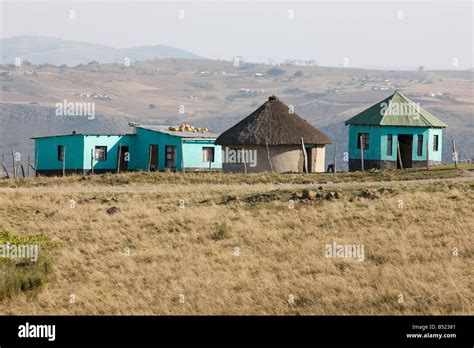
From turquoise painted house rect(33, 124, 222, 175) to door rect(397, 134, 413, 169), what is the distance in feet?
31.9

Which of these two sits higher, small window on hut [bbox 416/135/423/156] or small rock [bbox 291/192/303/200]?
small window on hut [bbox 416/135/423/156]

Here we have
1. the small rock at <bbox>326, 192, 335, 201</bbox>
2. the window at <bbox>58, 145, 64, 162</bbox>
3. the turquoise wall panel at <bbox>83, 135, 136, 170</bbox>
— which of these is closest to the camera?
the small rock at <bbox>326, 192, 335, 201</bbox>

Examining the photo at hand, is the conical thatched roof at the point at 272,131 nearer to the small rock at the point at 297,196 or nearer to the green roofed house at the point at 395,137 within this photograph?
the green roofed house at the point at 395,137

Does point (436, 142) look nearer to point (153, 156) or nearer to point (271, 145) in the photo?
point (271, 145)

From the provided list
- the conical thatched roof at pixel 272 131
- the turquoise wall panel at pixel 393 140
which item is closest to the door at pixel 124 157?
the conical thatched roof at pixel 272 131

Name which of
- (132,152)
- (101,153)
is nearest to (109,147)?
(101,153)

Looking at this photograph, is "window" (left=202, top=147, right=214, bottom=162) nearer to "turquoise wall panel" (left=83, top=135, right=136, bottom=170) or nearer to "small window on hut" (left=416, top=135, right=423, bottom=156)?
"turquoise wall panel" (left=83, top=135, right=136, bottom=170)

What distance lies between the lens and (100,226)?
28.9m

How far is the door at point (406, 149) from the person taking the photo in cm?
4947

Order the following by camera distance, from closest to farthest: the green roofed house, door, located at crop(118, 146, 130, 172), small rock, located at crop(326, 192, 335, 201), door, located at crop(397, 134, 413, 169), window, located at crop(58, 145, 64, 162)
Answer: small rock, located at crop(326, 192, 335, 201) < the green roofed house < door, located at crop(397, 134, 413, 169) < window, located at crop(58, 145, 64, 162) < door, located at crop(118, 146, 130, 172)

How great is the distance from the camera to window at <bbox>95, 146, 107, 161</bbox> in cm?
5372

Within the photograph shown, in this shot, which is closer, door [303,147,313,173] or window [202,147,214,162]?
door [303,147,313,173]

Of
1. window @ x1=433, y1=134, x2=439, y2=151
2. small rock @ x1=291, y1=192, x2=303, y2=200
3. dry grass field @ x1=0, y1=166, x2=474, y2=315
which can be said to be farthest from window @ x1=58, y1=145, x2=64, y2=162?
small rock @ x1=291, y1=192, x2=303, y2=200
